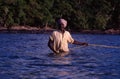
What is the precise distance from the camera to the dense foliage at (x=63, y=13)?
88812 mm

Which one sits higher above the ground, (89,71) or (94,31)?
(89,71)

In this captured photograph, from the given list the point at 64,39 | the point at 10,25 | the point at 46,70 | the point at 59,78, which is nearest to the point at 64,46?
the point at 64,39

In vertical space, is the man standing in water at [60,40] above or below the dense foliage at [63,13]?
above

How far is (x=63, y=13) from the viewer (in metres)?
91.8

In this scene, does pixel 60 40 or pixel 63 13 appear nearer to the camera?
pixel 60 40

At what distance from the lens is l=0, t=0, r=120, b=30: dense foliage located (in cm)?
8881

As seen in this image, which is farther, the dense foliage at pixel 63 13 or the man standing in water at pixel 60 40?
the dense foliage at pixel 63 13

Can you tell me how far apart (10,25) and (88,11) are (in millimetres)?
16247

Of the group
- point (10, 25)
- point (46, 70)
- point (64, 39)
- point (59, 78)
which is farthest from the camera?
point (10, 25)

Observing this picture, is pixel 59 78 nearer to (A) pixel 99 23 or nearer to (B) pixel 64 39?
(B) pixel 64 39

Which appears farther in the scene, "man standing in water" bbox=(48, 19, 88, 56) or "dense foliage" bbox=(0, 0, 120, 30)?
"dense foliage" bbox=(0, 0, 120, 30)

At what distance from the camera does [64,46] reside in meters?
20.1

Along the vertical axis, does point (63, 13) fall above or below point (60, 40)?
below

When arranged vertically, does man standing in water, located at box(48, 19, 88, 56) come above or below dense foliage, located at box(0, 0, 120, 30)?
above
